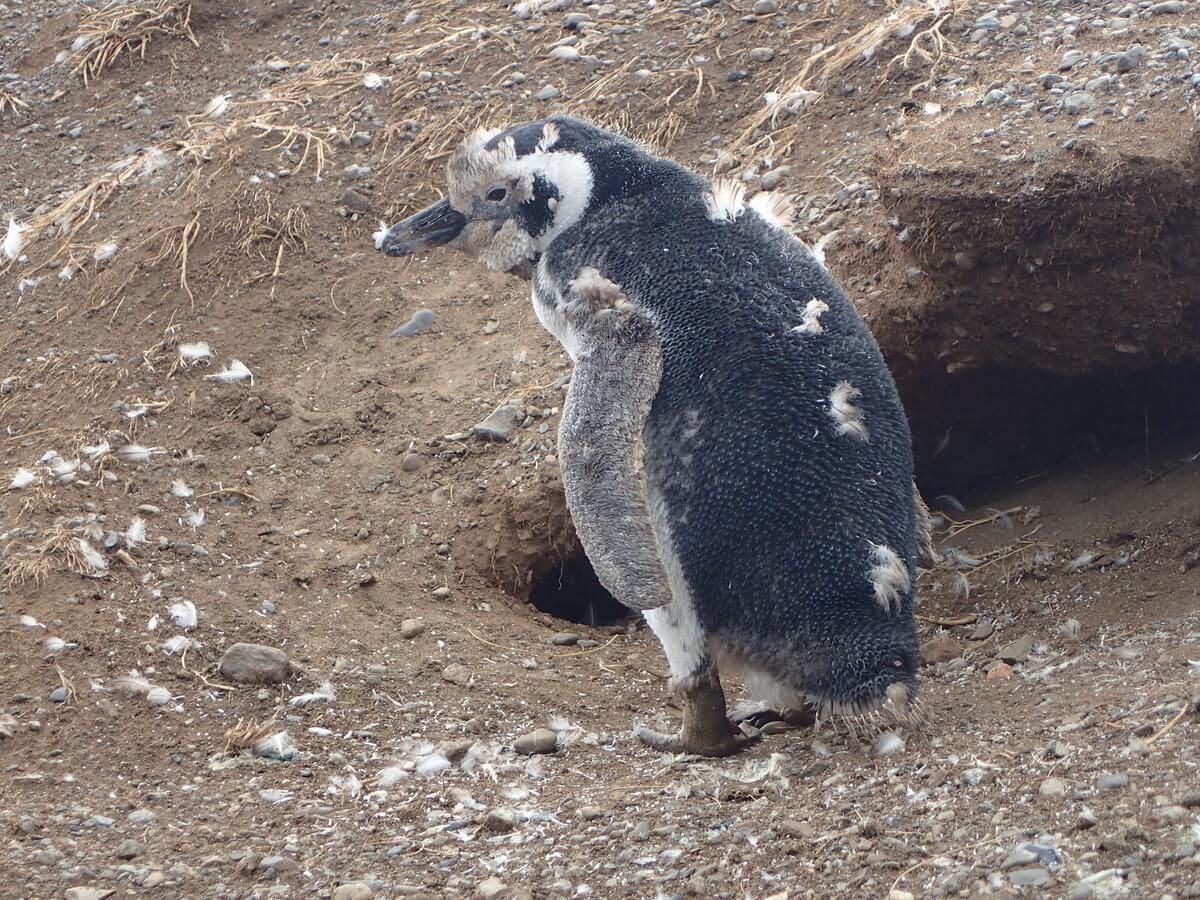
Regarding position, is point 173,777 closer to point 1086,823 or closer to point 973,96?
point 1086,823

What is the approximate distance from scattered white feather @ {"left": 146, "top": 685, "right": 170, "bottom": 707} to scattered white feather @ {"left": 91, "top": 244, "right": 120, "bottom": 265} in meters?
2.26

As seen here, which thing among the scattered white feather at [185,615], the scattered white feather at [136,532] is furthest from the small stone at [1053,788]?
the scattered white feather at [136,532]

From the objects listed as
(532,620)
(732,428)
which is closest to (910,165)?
(732,428)

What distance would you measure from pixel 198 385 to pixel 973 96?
260 cm

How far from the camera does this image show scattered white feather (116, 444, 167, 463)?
3807 millimetres

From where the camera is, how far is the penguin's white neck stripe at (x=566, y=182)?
2.88 m

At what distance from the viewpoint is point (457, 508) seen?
385 centimetres

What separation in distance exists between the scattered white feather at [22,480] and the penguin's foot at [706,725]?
2018 millimetres

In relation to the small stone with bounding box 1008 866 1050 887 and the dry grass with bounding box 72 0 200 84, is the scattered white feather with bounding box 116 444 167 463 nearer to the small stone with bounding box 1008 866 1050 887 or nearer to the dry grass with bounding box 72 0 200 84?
the dry grass with bounding box 72 0 200 84

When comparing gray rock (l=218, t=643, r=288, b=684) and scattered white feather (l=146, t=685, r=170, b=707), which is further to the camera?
gray rock (l=218, t=643, r=288, b=684)

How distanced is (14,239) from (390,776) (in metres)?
3.28

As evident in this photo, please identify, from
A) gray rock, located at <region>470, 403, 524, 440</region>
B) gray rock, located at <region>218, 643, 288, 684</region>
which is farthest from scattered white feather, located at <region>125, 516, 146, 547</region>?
gray rock, located at <region>470, 403, 524, 440</region>

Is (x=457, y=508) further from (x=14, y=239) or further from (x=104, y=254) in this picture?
(x=14, y=239)

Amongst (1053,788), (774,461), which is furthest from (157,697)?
(1053,788)
